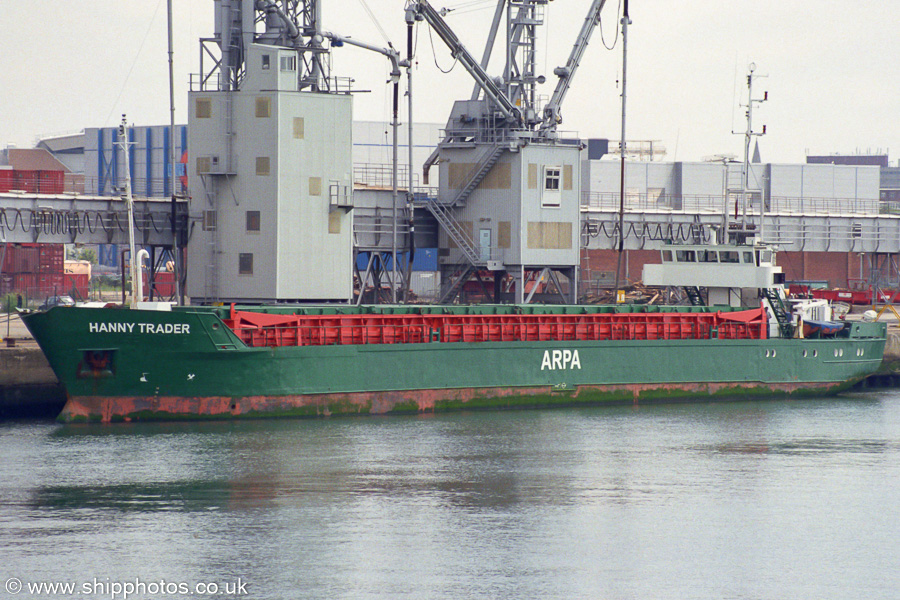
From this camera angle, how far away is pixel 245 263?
153 ft

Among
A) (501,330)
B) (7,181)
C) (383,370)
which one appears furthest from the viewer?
(7,181)

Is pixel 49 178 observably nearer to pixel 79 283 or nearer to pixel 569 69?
pixel 79 283

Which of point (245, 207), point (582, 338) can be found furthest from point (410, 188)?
point (582, 338)

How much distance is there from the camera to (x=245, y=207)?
152 feet

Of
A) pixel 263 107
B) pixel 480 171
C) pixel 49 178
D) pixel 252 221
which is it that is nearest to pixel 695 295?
pixel 480 171

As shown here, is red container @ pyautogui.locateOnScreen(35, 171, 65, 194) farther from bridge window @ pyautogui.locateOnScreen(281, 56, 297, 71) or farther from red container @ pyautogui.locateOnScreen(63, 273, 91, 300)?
bridge window @ pyautogui.locateOnScreen(281, 56, 297, 71)

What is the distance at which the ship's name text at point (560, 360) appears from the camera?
4206 cm

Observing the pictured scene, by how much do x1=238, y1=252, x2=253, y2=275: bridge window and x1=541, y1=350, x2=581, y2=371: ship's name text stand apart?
13669 mm

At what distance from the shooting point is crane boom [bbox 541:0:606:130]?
5712cm

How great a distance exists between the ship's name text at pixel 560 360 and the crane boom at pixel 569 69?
18.2 meters

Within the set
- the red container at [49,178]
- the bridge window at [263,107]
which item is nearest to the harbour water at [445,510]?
the bridge window at [263,107]

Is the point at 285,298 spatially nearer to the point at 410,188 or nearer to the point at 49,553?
the point at 410,188

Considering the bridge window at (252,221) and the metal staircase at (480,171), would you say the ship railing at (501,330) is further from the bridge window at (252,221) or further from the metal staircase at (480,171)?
the metal staircase at (480,171)

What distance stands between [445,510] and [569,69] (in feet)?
122
